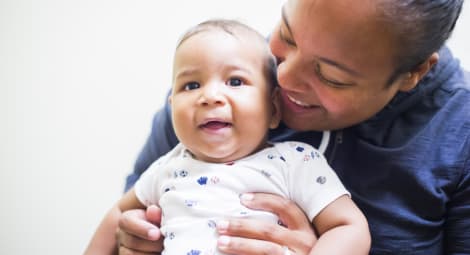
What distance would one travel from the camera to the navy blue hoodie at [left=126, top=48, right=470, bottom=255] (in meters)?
0.99

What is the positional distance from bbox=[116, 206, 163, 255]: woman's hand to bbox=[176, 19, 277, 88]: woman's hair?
1.24 ft

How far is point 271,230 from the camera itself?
0.92 meters

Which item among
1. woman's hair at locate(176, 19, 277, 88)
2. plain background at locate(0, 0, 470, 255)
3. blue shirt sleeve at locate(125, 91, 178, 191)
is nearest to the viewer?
woman's hair at locate(176, 19, 277, 88)

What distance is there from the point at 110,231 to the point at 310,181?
52 centimetres

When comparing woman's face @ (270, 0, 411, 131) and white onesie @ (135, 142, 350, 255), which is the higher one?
Answer: woman's face @ (270, 0, 411, 131)

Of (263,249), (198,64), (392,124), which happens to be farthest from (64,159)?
(392,124)

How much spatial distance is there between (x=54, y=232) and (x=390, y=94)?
132cm

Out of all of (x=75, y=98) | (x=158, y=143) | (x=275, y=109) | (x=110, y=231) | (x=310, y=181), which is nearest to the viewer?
(x=310, y=181)

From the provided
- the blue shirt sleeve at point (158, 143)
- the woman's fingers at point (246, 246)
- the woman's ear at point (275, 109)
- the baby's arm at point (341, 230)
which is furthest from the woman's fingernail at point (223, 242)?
the blue shirt sleeve at point (158, 143)

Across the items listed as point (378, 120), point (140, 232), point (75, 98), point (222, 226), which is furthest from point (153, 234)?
point (75, 98)

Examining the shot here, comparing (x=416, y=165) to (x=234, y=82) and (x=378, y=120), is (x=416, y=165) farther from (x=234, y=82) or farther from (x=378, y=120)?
(x=234, y=82)

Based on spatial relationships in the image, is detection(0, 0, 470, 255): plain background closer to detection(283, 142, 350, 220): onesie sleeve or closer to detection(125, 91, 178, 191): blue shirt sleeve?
detection(125, 91, 178, 191): blue shirt sleeve

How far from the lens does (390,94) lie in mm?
970

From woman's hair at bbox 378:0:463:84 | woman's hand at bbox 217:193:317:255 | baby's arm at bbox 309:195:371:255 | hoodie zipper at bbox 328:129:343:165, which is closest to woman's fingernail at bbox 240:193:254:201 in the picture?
woman's hand at bbox 217:193:317:255
